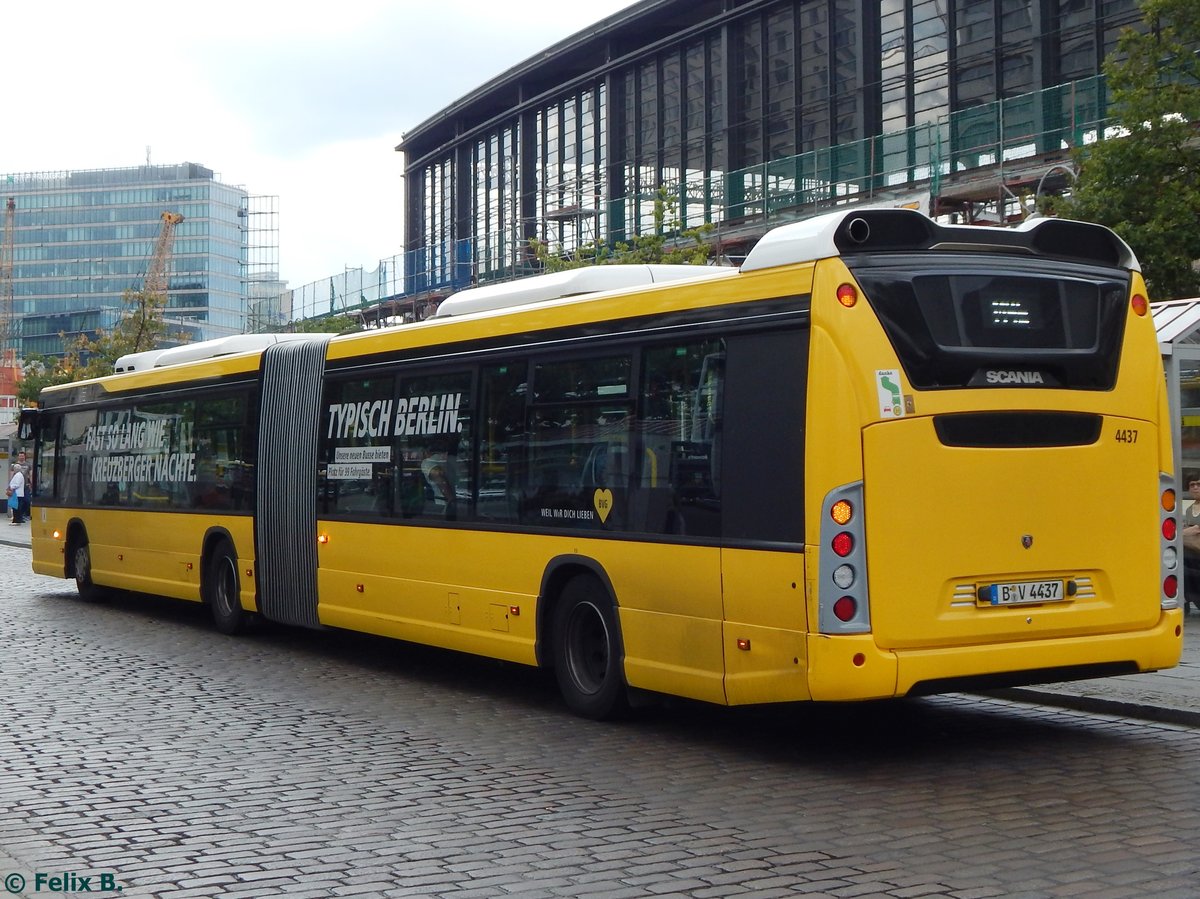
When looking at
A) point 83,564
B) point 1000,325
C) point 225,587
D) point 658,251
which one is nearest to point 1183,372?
point 1000,325

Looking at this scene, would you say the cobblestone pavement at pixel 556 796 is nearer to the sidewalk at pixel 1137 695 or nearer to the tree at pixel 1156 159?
the sidewalk at pixel 1137 695

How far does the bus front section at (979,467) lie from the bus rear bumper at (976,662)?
0.01 metres

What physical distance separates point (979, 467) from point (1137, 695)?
9.58 feet

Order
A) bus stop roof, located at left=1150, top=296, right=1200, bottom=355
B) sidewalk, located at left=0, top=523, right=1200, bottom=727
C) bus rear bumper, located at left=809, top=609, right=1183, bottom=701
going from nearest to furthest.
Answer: bus rear bumper, located at left=809, top=609, right=1183, bottom=701
sidewalk, located at left=0, top=523, right=1200, bottom=727
bus stop roof, located at left=1150, top=296, right=1200, bottom=355

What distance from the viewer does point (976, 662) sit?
8023mm

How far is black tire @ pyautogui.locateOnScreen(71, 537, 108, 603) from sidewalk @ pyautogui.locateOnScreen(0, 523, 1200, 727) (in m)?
12.3

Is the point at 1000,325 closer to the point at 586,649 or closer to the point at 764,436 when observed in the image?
the point at 764,436

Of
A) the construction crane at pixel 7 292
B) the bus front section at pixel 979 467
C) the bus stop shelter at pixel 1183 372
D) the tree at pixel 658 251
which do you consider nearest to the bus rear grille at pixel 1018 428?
the bus front section at pixel 979 467

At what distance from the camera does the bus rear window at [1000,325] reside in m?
8.07

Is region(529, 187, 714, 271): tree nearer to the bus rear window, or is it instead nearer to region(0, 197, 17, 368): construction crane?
the bus rear window

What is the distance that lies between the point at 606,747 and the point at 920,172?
85.2 ft

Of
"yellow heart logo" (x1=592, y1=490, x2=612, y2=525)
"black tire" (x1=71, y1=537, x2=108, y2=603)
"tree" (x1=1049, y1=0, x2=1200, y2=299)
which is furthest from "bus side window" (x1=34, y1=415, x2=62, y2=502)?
"tree" (x1=1049, y1=0, x2=1200, y2=299)

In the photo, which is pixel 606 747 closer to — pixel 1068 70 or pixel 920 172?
pixel 920 172

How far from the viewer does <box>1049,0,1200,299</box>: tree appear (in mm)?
20312
